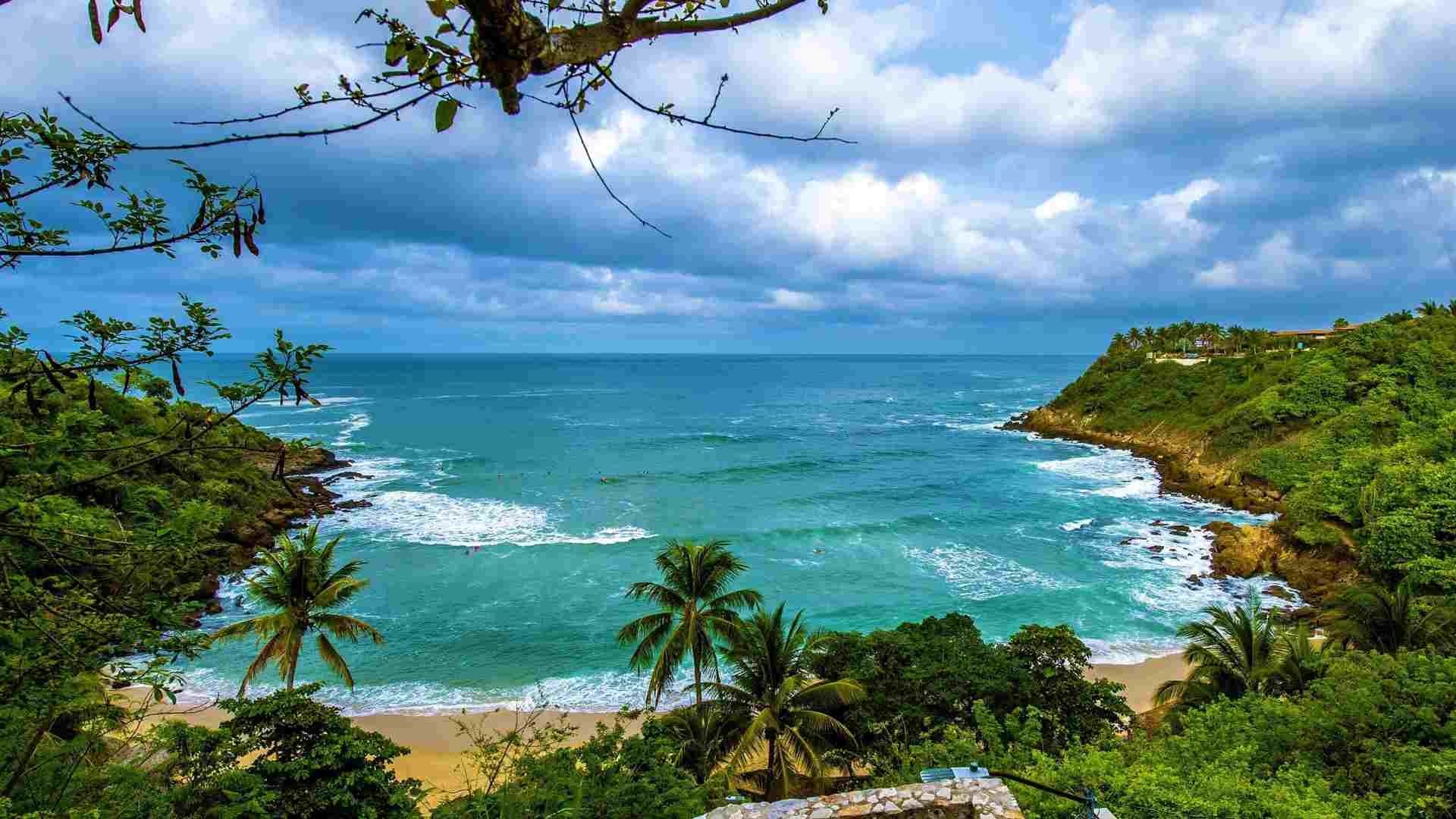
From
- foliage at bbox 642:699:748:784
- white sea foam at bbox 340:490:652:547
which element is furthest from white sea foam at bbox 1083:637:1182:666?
white sea foam at bbox 340:490:652:547

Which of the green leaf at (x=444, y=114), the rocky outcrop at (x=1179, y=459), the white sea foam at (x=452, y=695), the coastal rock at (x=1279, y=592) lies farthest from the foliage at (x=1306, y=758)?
the rocky outcrop at (x=1179, y=459)

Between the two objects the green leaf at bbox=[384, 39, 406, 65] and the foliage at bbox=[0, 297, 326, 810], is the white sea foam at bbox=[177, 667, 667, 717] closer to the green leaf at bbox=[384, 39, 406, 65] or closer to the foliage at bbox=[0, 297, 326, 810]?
the foliage at bbox=[0, 297, 326, 810]

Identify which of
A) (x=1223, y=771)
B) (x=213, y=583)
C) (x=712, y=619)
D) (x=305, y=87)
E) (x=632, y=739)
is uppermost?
(x=305, y=87)

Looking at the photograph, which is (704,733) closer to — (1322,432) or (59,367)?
(59,367)

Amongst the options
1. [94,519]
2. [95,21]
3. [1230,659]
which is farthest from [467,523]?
[95,21]

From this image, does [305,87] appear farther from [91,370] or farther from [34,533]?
[34,533]

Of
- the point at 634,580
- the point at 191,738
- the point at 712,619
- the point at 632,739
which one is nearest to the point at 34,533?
the point at 191,738

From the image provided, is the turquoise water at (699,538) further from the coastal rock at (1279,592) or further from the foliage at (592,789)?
the foliage at (592,789)

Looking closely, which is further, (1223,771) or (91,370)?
(1223,771)
